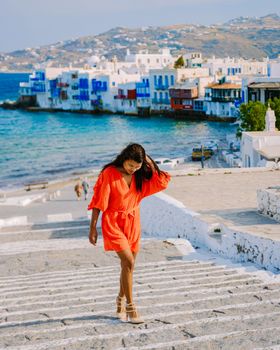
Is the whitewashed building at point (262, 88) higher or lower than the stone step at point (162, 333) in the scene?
higher

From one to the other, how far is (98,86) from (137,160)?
291ft

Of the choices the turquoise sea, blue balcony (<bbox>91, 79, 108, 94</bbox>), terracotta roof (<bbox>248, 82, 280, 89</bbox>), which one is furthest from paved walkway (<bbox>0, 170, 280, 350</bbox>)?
blue balcony (<bbox>91, 79, 108, 94</bbox>)

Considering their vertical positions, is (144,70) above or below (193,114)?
above

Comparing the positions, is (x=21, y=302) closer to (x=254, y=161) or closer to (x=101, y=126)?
(x=254, y=161)

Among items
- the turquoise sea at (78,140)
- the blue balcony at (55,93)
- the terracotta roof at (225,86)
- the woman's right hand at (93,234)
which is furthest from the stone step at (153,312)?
the blue balcony at (55,93)

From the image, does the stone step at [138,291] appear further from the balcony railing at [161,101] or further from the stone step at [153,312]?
the balcony railing at [161,101]

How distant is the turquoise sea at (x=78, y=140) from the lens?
40.2m

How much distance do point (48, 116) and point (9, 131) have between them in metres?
21.0

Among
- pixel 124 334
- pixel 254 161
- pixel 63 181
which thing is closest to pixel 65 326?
pixel 124 334

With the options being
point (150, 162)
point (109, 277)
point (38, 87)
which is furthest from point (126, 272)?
point (38, 87)

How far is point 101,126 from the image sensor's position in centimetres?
7281

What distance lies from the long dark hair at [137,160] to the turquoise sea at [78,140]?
91.9 ft

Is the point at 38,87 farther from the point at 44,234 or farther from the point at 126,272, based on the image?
the point at 126,272

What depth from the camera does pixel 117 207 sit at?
173 inches
